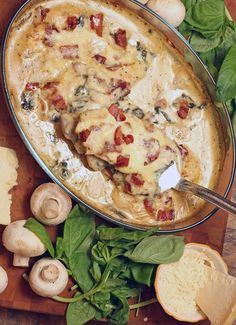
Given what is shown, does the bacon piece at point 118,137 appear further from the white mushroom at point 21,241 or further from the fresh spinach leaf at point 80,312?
the fresh spinach leaf at point 80,312

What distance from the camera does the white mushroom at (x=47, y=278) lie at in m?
2.51

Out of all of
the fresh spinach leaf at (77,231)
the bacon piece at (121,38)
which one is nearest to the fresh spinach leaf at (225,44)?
the bacon piece at (121,38)

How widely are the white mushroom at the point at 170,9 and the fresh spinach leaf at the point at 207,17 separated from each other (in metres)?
0.07

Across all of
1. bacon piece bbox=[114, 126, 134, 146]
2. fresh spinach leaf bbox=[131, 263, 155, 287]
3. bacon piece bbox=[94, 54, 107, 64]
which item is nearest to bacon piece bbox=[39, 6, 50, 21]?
bacon piece bbox=[94, 54, 107, 64]

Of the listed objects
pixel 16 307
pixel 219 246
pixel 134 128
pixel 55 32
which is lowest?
pixel 16 307

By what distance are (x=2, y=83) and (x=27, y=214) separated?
51 cm

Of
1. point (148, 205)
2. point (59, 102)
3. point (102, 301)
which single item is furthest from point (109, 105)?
point (102, 301)

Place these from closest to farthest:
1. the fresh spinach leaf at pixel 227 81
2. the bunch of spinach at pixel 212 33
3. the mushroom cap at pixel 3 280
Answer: the mushroom cap at pixel 3 280 < the fresh spinach leaf at pixel 227 81 < the bunch of spinach at pixel 212 33

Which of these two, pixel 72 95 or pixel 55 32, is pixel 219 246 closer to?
pixel 72 95

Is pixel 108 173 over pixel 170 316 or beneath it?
over

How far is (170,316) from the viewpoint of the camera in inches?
107

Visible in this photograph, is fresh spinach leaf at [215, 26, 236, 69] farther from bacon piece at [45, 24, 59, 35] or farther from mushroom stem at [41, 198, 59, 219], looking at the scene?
mushroom stem at [41, 198, 59, 219]

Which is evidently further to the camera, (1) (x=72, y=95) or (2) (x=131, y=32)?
(2) (x=131, y=32)

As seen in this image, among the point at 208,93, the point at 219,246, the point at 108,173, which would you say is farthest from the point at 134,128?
the point at 219,246
